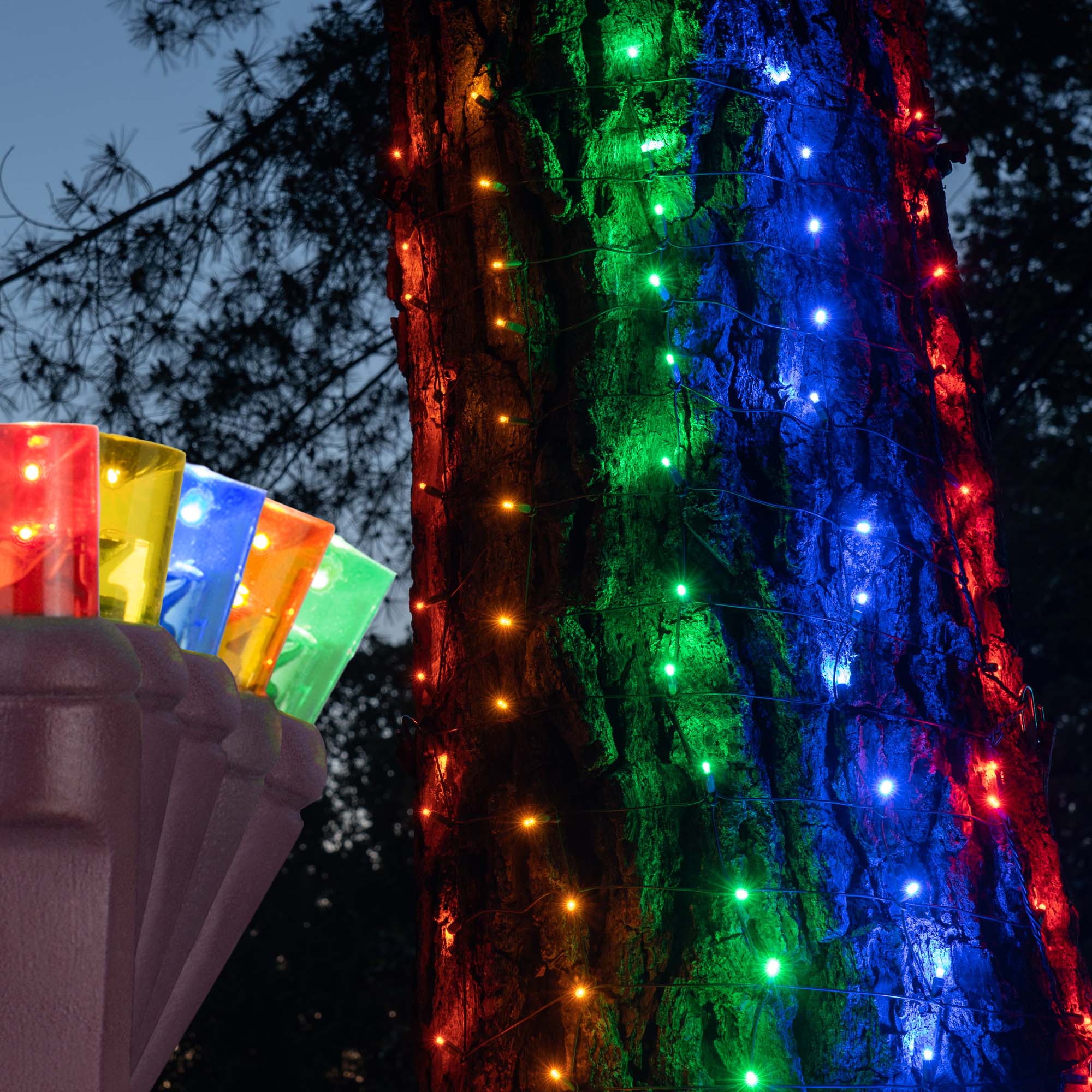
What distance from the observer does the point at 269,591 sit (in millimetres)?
1393

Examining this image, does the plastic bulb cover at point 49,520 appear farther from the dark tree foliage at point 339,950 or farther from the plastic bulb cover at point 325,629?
the dark tree foliage at point 339,950

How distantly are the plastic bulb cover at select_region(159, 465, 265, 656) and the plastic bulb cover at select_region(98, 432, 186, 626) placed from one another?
0.15 ft

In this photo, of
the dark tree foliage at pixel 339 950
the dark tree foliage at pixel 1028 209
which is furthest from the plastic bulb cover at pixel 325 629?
the dark tree foliage at pixel 339 950

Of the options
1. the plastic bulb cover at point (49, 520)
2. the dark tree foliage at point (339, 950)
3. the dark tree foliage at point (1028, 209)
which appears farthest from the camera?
the dark tree foliage at point (339, 950)

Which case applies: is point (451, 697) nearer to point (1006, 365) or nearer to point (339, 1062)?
point (1006, 365)

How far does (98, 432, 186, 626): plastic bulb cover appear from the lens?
1.20 m

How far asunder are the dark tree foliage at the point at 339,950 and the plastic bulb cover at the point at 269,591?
24.9 feet

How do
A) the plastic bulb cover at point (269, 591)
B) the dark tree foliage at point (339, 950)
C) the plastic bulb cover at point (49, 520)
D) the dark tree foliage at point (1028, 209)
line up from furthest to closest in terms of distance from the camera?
the dark tree foliage at point (339, 950)
the dark tree foliage at point (1028, 209)
the plastic bulb cover at point (269, 591)
the plastic bulb cover at point (49, 520)

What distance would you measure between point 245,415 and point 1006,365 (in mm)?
2566

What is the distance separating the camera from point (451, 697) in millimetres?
1427

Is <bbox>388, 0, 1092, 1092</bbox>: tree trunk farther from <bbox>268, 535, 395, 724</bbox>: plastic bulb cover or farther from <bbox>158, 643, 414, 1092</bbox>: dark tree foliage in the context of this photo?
<bbox>158, 643, 414, 1092</bbox>: dark tree foliage

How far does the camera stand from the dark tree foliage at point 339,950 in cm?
902

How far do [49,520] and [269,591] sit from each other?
12.5 inches

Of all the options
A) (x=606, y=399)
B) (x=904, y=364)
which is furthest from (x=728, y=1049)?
(x=904, y=364)
